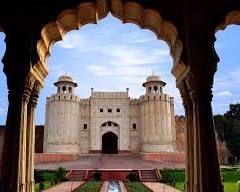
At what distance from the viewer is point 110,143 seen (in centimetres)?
4256

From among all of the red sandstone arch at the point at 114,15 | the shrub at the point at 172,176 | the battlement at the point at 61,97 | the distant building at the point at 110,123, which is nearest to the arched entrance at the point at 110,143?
the distant building at the point at 110,123

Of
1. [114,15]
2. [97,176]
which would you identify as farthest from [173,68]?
[97,176]

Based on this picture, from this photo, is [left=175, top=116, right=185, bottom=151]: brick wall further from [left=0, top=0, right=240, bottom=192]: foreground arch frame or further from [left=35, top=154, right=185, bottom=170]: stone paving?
[left=0, top=0, right=240, bottom=192]: foreground arch frame

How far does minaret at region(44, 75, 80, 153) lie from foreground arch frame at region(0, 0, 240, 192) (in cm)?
3304

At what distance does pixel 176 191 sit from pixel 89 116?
27.2 meters

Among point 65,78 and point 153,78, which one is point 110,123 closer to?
point 153,78

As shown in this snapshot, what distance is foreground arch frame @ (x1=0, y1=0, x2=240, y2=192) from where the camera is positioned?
14.3 ft

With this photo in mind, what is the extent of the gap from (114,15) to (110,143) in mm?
37787

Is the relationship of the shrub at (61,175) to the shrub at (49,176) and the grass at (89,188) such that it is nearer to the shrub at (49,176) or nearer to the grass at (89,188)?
the shrub at (49,176)

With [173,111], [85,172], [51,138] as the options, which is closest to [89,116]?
[51,138]

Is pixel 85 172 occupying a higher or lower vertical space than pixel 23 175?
lower

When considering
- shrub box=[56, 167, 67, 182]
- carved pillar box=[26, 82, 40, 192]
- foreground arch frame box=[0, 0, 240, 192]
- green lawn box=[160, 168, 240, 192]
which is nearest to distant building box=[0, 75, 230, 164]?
shrub box=[56, 167, 67, 182]

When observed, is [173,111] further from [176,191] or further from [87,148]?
[176,191]

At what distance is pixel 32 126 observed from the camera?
4.93 m
